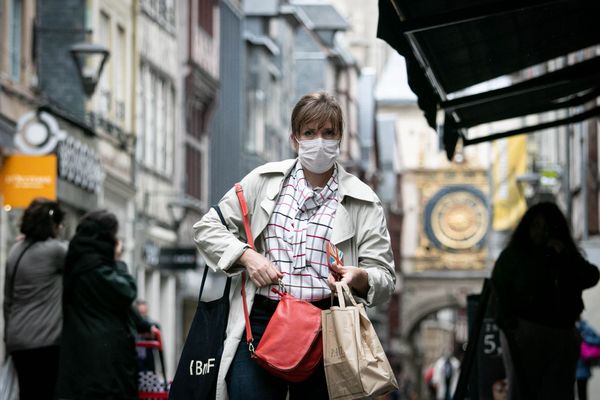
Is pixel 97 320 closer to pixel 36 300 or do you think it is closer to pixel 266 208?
pixel 36 300

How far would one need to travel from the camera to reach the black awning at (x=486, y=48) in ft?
26.8

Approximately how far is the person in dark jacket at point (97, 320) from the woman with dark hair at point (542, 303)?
2.14 meters

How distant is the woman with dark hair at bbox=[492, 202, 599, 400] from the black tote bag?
12.7 ft

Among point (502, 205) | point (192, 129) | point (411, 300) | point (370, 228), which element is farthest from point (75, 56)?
point (411, 300)

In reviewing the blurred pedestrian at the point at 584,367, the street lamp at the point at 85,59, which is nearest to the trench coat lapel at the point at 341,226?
the blurred pedestrian at the point at 584,367

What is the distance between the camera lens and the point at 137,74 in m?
34.9

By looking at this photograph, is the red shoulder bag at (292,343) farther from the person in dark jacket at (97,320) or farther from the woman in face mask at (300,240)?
the person in dark jacket at (97,320)

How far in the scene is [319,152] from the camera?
6.38 metres

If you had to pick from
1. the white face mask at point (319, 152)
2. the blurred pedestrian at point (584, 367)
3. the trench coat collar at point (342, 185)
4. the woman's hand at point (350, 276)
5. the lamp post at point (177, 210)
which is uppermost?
the lamp post at point (177, 210)

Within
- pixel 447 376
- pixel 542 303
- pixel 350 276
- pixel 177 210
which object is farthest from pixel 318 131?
pixel 177 210

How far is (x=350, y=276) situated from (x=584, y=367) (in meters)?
11.0

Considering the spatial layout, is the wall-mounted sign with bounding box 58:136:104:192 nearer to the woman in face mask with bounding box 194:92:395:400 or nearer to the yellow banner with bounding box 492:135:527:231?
the woman in face mask with bounding box 194:92:395:400

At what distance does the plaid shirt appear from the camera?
6.34m

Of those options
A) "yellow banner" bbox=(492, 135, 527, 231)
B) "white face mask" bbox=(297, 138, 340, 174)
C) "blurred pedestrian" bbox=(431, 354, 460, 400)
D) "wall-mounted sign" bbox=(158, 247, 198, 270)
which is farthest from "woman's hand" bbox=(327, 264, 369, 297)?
"yellow banner" bbox=(492, 135, 527, 231)
